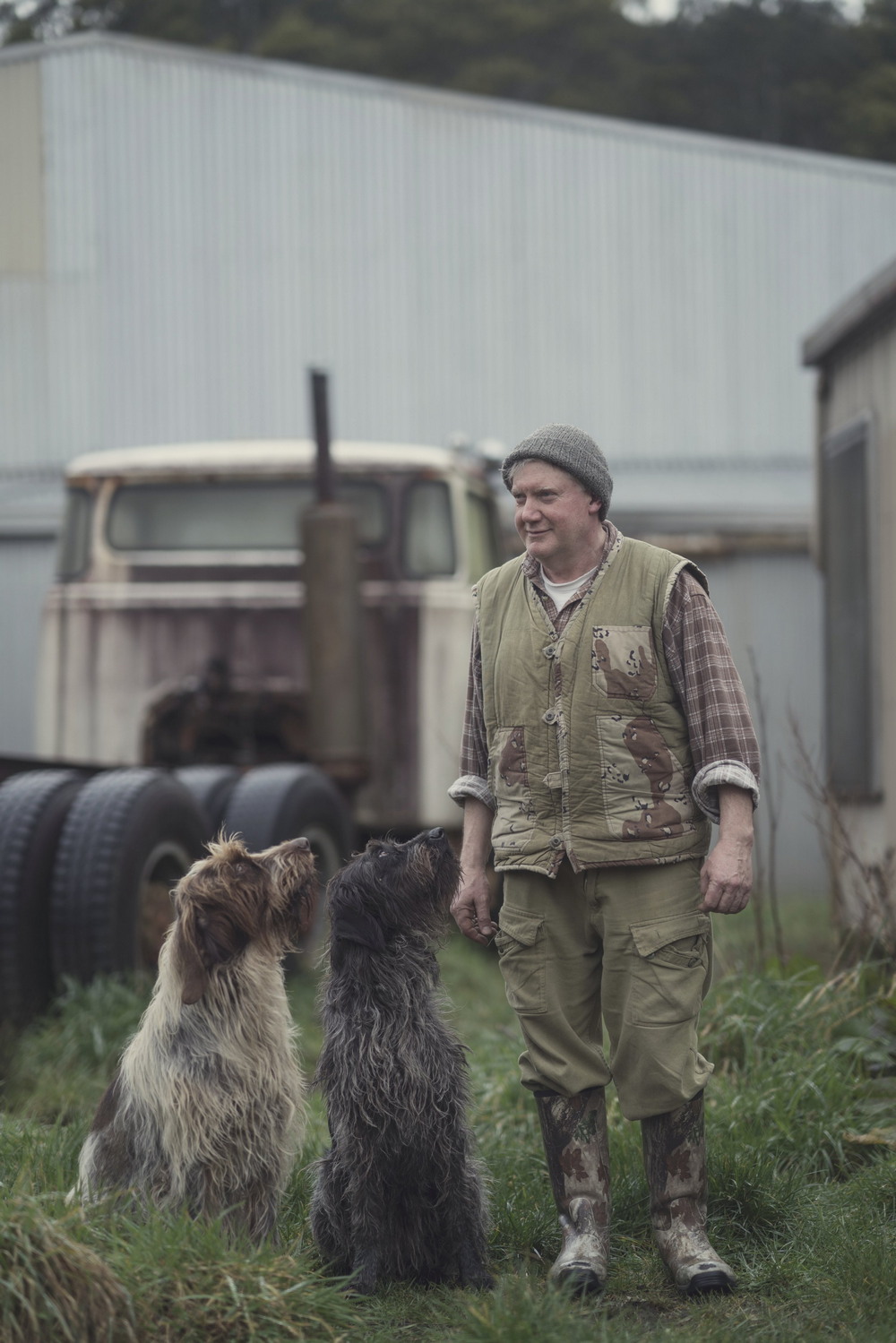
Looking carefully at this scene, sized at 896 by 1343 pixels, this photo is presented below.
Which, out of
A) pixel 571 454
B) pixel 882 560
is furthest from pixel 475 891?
pixel 882 560

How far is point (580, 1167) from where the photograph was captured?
3.54 m

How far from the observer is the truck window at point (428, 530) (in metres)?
8.66

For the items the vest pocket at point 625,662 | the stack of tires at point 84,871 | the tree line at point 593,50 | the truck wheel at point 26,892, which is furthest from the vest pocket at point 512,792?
the tree line at point 593,50

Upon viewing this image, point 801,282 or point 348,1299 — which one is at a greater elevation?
point 801,282

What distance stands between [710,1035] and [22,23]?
30.6m

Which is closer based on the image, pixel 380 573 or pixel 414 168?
pixel 380 573

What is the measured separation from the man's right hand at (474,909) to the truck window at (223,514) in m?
5.18

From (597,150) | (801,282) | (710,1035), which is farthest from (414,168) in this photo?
(710,1035)

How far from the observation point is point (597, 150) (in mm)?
18312

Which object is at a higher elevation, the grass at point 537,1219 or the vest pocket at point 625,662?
the vest pocket at point 625,662

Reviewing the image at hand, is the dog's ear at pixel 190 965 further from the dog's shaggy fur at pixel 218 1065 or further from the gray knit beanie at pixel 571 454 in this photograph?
the gray knit beanie at pixel 571 454

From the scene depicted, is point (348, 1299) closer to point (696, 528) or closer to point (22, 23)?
point (696, 528)

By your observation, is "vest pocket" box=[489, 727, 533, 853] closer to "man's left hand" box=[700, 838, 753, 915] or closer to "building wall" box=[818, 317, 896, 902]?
"man's left hand" box=[700, 838, 753, 915]

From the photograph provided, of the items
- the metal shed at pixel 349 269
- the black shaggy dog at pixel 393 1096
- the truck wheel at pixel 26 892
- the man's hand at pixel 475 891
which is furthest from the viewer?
the metal shed at pixel 349 269
